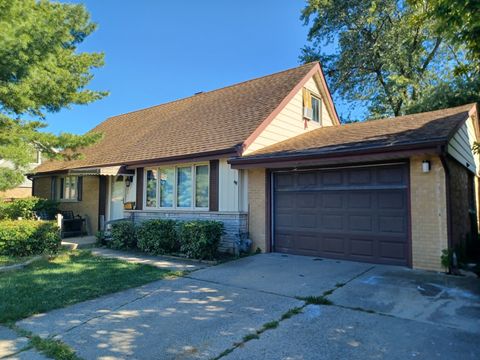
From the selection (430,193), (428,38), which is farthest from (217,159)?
(428,38)

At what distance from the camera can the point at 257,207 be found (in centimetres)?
1013

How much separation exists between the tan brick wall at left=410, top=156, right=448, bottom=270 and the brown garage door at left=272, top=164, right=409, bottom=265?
0.75 feet

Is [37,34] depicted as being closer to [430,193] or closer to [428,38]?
[430,193]

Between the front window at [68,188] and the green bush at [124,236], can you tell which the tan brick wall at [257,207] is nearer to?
the green bush at [124,236]

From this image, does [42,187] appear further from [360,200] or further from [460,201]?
[460,201]

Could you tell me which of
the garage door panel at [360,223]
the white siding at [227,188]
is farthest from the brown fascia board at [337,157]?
the garage door panel at [360,223]

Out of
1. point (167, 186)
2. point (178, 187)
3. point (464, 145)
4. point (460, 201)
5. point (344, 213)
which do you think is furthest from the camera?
point (167, 186)

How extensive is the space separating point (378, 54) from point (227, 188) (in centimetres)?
1714

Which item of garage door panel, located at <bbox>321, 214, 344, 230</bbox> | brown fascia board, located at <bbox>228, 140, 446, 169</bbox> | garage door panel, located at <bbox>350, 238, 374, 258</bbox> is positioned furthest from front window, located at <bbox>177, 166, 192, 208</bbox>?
garage door panel, located at <bbox>350, 238, 374, 258</bbox>

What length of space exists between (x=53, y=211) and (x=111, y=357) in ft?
47.0

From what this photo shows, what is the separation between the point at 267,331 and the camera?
14.6 ft

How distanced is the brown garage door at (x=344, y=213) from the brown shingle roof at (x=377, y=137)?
69 cm

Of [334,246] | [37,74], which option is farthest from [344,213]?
[37,74]

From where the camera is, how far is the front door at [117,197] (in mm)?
14008
